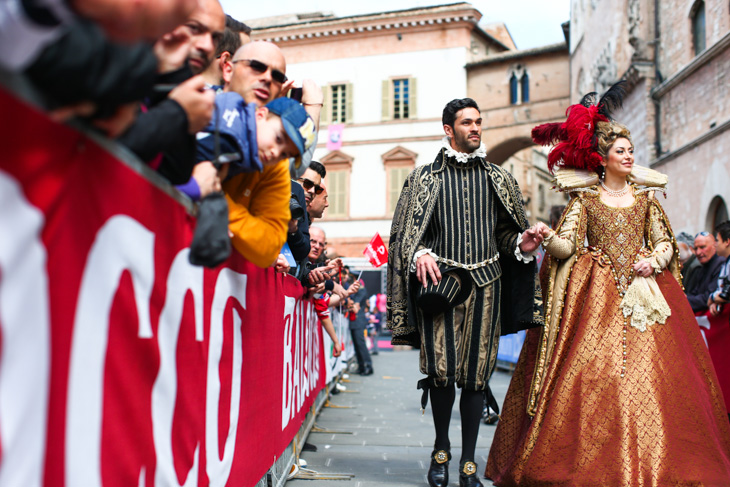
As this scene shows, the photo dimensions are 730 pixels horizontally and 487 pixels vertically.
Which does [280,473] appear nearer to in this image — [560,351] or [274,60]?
[560,351]

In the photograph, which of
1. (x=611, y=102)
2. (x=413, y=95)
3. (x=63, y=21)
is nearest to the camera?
(x=63, y=21)

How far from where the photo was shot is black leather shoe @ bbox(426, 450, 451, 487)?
13.3ft

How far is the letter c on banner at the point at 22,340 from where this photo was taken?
1065 millimetres

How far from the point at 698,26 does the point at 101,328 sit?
54.6ft

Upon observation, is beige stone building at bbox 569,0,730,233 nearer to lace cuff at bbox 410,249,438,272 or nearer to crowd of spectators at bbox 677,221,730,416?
crowd of spectators at bbox 677,221,730,416

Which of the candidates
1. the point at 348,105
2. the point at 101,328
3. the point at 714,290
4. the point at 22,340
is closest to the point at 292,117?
the point at 101,328

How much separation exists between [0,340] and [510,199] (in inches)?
150

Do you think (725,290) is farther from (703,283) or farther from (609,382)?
(609,382)

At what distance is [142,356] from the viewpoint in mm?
1703

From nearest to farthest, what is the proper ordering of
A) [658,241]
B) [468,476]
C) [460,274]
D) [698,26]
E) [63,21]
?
[63,21] < [468,476] < [460,274] < [658,241] < [698,26]

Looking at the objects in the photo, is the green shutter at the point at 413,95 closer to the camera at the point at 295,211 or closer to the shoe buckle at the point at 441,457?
the camera at the point at 295,211

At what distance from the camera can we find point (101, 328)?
1454 millimetres

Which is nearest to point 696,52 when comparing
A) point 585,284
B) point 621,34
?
point 621,34

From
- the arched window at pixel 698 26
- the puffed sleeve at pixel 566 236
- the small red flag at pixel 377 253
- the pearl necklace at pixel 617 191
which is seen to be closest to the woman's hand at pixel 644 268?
the puffed sleeve at pixel 566 236
